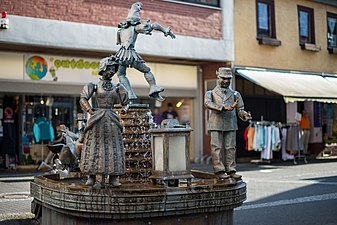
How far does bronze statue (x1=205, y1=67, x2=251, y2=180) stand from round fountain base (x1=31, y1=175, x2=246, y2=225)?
0.68 m

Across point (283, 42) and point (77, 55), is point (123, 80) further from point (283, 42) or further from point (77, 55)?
point (283, 42)

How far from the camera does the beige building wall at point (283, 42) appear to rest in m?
19.6

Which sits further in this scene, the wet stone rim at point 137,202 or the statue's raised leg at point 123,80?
the statue's raised leg at point 123,80

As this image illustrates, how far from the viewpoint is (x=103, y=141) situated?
18.4 ft

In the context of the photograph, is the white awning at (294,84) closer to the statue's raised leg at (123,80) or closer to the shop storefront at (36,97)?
the shop storefront at (36,97)

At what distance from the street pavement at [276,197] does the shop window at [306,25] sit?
6.81 meters

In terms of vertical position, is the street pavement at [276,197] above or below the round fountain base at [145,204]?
below

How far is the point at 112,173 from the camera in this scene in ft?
18.3

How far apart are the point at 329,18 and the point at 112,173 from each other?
20.2m

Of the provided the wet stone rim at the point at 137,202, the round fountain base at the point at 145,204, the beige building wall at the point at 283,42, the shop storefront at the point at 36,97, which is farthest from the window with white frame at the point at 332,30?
the wet stone rim at the point at 137,202

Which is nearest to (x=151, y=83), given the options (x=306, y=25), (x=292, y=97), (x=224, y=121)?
(x=224, y=121)

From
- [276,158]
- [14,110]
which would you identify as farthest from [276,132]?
[14,110]

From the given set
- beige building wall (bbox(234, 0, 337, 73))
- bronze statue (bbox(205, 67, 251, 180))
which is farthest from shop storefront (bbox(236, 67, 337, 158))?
bronze statue (bbox(205, 67, 251, 180))

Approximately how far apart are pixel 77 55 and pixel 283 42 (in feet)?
28.9
